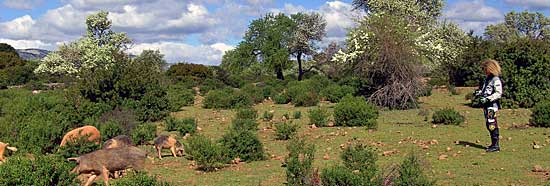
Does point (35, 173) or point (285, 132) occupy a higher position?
point (35, 173)

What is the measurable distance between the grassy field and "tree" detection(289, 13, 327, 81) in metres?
30.9

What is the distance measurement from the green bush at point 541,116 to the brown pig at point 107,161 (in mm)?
10005

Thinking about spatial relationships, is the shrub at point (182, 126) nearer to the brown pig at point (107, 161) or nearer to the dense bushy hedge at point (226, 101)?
the brown pig at point (107, 161)

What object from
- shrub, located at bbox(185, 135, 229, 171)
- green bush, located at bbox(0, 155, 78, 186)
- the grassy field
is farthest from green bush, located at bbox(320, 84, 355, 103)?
green bush, located at bbox(0, 155, 78, 186)

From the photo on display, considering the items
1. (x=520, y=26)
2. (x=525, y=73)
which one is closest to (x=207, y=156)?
(x=525, y=73)

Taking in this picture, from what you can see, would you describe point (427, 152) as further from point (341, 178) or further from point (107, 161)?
point (107, 161)

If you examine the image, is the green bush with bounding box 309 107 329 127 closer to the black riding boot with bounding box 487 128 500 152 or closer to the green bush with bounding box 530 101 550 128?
the green bush with bounding box 530 101 550 128

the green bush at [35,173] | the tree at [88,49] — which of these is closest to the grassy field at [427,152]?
the green bush at [35,173]

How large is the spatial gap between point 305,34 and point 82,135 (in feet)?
130

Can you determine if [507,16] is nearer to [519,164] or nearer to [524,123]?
[524,123]

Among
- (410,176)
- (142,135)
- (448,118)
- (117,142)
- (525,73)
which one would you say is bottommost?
(142,135)

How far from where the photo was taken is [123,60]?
61.6ft

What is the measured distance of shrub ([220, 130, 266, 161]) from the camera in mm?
11273

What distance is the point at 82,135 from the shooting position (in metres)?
11.3
